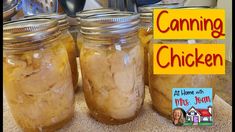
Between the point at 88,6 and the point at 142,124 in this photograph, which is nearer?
the point at 142,124

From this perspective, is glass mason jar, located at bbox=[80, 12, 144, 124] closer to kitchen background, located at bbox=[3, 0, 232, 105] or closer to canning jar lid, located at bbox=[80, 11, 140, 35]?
canning jar lid, located at bbox=[80, 11, 140, 35]

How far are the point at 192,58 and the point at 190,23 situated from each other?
0.05 metres

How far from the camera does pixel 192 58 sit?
0.34 meters

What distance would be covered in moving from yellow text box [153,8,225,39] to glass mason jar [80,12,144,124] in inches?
1.5

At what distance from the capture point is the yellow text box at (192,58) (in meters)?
0.34

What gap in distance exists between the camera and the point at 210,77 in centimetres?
37

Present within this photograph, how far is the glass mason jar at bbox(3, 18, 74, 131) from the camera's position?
307 mm

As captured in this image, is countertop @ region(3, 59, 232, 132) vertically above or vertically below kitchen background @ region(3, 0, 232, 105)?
below

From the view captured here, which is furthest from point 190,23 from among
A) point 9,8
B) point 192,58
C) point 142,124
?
point 9,8

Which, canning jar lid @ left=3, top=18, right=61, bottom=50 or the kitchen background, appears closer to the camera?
canning jar lid @ left=3, top=18, right=61, bottom=50

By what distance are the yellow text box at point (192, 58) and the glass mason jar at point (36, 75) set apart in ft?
0.48

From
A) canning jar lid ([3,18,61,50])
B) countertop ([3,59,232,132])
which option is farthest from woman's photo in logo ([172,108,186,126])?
canning jar lid ([3,18,61,50])

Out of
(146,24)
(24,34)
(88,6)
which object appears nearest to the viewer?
(24,34)

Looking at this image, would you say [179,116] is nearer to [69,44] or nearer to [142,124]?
[142,124]
